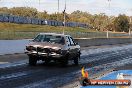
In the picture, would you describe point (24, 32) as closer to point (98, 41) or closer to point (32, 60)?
point (98, 41)

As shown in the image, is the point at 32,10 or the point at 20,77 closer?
the point at 20,77

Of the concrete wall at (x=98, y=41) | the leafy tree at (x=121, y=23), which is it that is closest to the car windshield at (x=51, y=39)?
the concrete wall at (x=98, y=41)

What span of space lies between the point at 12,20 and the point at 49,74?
6155 cm

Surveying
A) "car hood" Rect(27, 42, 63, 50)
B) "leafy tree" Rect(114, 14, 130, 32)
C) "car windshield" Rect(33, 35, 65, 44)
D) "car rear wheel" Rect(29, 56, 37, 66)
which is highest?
"car windshield" Rect(33, 35, 65, 44)

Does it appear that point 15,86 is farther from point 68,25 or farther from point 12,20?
point 68,25

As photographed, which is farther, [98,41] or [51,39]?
[98,41]

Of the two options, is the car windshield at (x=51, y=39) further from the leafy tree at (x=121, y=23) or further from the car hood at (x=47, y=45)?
the leafy tree at (x=121, y=23)

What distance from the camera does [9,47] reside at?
2875 cm

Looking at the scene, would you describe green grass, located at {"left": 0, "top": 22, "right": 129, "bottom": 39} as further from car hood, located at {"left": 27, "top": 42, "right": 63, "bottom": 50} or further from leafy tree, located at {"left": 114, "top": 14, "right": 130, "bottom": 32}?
leafy tree, located at {"left": 114, "top": 14, "right": 130, "bottom": 32}

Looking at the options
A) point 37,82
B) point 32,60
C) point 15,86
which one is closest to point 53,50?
point 32,60

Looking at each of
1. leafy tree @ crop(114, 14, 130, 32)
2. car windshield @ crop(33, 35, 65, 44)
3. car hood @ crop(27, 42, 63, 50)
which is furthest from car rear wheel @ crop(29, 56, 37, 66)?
leafy tree @ crop(114, 14, 130, 32)

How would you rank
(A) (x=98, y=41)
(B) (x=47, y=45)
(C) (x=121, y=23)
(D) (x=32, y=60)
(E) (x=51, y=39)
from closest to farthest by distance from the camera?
(B) (x=47, y=45) < (D) (x=32, y=60) < (E) (x=51, y=39) < (A) (x=98, y=41) < (C) (x=121, y=23)

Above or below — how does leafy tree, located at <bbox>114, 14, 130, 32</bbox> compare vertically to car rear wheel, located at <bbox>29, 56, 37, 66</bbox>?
below

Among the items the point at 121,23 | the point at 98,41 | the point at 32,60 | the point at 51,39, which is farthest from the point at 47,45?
the point at 121,23
